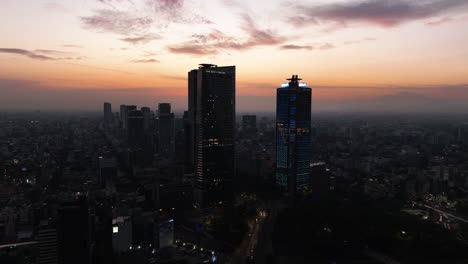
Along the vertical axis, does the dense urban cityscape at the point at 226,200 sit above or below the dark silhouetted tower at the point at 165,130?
below

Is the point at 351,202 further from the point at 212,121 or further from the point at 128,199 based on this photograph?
the point at 128,199

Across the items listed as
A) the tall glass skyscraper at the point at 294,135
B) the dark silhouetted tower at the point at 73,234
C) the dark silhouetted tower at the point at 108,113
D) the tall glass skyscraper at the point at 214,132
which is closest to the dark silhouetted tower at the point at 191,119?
the tall glass skyscraper at the point at 214,132

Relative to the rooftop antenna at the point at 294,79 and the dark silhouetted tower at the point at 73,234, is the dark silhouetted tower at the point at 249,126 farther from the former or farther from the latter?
the dark silhouetted tower at the point at 73,234

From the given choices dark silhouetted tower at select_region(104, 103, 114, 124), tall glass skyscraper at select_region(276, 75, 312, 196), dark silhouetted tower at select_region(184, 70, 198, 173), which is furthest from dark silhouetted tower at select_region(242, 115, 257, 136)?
tall glass skyscraper at select_region(276, 75, 312, 196)

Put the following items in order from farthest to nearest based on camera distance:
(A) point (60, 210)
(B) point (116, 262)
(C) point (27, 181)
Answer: (C) point (27, 181) → (B) point (116, 262) → (A) point (60, 210)

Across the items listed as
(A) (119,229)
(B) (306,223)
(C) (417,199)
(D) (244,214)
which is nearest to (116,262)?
(A) (119,229)

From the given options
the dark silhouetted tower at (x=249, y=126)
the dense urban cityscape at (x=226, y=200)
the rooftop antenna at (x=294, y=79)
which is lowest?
the dense urban cityscape at (x=226, y=200)

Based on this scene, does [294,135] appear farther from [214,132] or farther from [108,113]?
[108,113]
